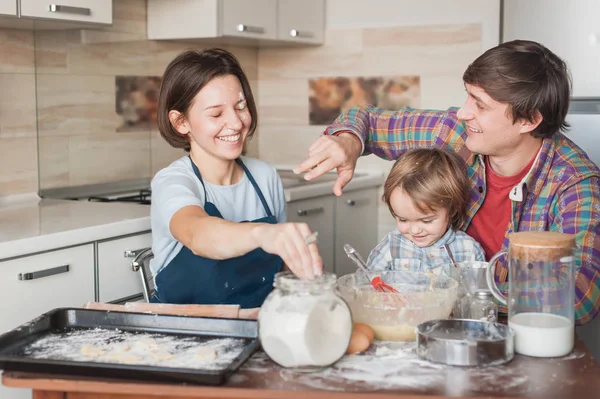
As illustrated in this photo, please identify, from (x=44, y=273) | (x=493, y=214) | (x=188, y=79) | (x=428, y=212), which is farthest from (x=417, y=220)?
(x=44, y=273)

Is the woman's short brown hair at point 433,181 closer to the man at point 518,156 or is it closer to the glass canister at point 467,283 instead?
the man at point 518,156

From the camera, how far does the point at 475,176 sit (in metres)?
2.03

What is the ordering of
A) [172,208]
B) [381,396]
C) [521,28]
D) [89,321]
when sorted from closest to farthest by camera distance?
1. [381,396]
2. [89,321]
3. [172,208]
4. [521,28]

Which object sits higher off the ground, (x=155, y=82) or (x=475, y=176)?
(x=155, y=82)

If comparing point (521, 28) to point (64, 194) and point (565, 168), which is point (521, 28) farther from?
point (64, 194)

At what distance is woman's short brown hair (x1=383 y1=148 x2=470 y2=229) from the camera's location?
1954 mm

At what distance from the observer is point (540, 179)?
1889 millimetres

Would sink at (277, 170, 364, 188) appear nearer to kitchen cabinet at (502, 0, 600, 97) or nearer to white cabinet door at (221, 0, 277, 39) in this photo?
white cabinet door at (221, 0, 277, 39)

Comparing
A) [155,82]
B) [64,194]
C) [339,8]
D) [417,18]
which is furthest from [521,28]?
[64,194]

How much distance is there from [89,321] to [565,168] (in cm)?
110

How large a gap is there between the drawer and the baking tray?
2.44 feet

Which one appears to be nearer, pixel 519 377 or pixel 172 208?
pixel 519 377

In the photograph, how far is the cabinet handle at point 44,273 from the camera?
214 cm

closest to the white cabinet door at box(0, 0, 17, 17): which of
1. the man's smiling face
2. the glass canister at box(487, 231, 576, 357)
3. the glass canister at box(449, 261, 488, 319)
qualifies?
the man's smiling face
